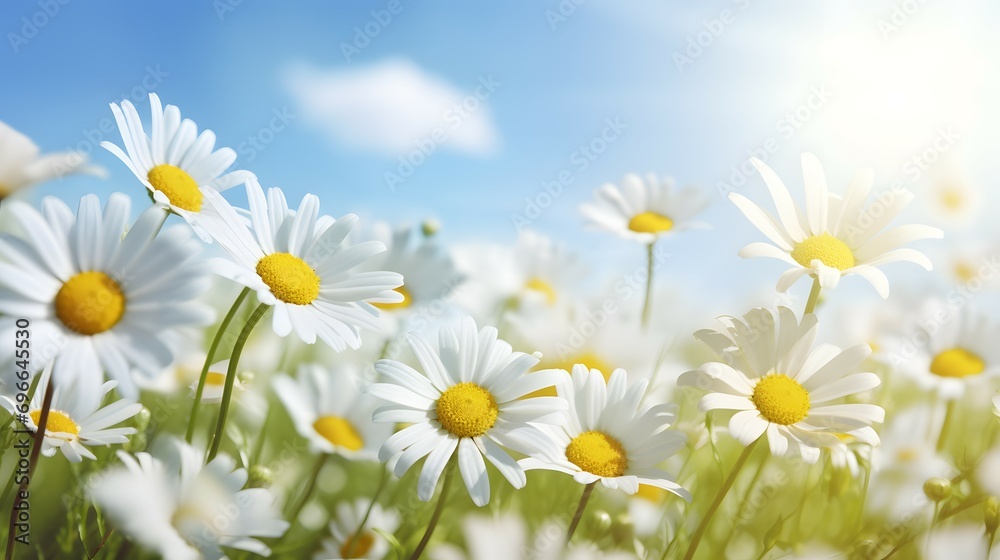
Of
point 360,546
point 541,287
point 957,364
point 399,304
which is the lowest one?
point 360,546

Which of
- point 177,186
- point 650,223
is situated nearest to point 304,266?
point 177,186

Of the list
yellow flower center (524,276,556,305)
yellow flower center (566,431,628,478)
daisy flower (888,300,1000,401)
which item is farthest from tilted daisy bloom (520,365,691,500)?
yellow flower center (524,276,556,305)

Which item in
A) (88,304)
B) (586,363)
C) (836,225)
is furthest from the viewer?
(586,363)

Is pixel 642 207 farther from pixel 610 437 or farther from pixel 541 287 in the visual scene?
pixel 610 437

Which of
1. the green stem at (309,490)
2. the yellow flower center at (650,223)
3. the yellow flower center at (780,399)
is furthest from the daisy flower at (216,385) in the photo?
the yellow flower center at (650,223)

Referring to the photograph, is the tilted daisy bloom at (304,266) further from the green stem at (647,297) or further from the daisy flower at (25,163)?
the green stem at (647,297)

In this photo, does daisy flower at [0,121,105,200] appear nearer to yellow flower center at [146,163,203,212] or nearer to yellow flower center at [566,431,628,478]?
yellow flower center at [146,163,203,212]
